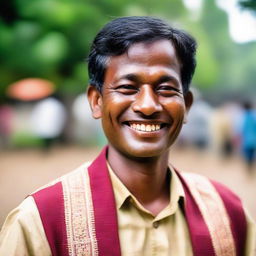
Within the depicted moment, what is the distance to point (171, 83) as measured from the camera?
6.59 feet

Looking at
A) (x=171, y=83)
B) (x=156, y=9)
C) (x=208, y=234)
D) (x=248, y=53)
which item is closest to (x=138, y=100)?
(x=171, y=83)

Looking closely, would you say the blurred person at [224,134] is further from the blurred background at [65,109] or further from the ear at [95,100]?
the ear at [95,100]

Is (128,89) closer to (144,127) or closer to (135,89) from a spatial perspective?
(135,89)

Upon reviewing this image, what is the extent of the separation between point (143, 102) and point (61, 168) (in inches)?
391

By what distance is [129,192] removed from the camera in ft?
6.67

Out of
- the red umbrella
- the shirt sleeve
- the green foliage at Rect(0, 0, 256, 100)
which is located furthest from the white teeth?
the red umbrella

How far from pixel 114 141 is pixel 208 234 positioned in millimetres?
527

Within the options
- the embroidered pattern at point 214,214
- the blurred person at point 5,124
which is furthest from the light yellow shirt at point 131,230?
the blurred person at point 5,124

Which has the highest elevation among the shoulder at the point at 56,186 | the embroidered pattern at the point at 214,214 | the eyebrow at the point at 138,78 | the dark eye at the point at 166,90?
the eyebrow at the point at 138,78

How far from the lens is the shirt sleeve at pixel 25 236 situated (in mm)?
1791

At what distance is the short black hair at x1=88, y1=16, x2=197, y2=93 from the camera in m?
2.01

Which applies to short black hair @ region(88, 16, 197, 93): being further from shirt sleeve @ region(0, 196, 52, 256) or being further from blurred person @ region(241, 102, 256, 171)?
blurred person @ region(241, 102, 256, 171)

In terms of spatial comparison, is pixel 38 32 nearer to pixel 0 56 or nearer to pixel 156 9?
pixel 0 56

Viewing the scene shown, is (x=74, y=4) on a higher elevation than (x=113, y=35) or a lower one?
higher
